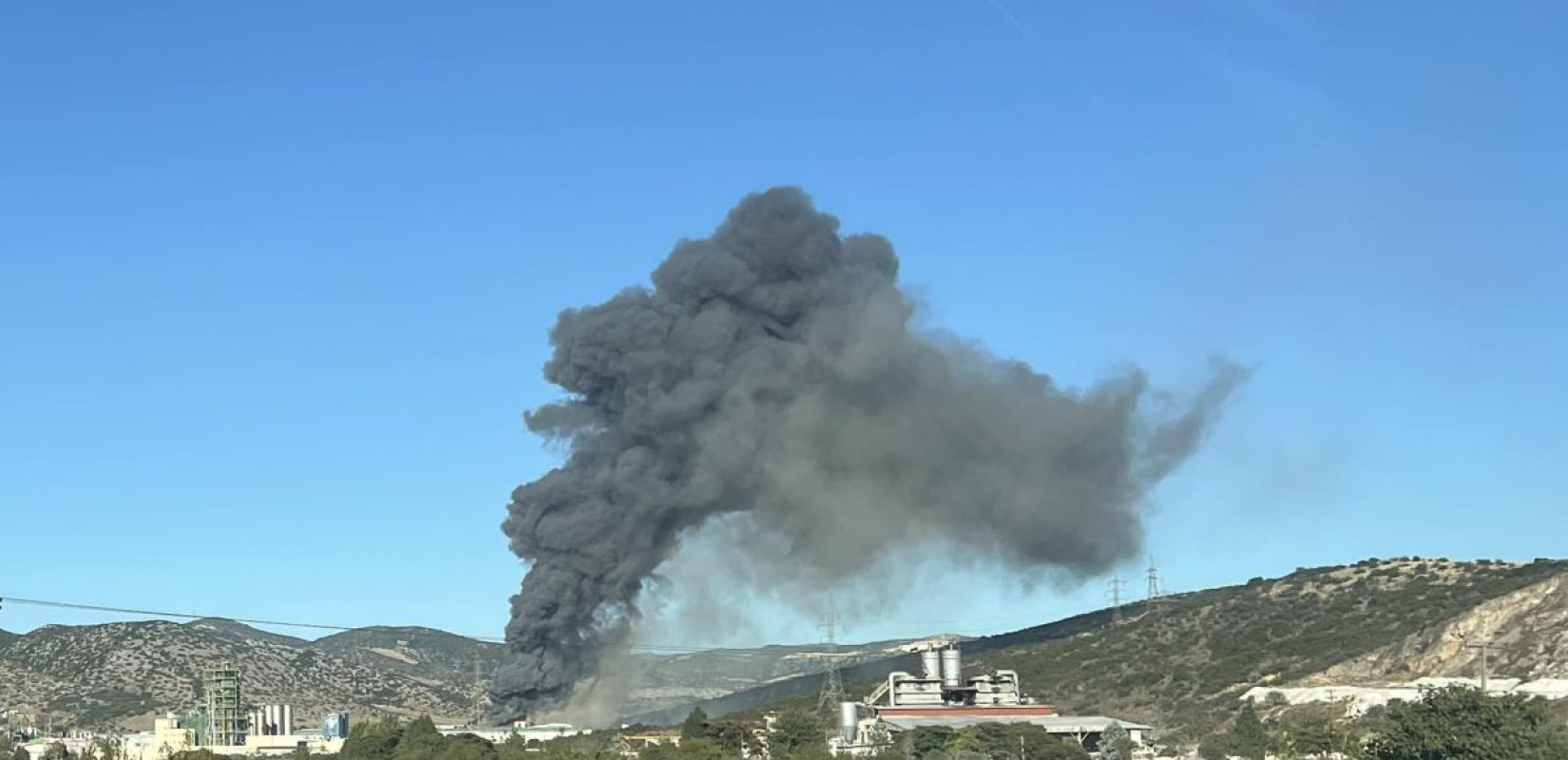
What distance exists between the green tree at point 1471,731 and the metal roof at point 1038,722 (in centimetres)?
3442

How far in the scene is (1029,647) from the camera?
Answer: 543ft

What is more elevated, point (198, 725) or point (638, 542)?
point (638, 542)

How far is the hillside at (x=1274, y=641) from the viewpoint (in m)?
116

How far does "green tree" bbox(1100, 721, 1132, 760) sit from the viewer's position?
99.4 meters

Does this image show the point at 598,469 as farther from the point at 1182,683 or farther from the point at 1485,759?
the point at 1485,759

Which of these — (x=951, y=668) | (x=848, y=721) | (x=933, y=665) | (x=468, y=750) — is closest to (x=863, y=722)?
(x=848, y=721)

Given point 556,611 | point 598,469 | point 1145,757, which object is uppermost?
point 598,469

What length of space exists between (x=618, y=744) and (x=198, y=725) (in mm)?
51554

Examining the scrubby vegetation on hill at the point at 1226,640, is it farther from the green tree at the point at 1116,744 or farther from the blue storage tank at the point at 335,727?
the blue storage tank at the point at 335,727

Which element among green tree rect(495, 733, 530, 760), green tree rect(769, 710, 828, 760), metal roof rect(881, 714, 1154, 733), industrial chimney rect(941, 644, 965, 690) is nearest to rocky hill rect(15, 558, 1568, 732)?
metal roof rect(881, 714, 1154, 733)

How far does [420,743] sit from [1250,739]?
49.4 metres

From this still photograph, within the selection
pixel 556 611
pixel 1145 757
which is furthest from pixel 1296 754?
pixel 556 611

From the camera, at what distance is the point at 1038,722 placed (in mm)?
112125

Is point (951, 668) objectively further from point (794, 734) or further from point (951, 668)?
point (794, 734)
